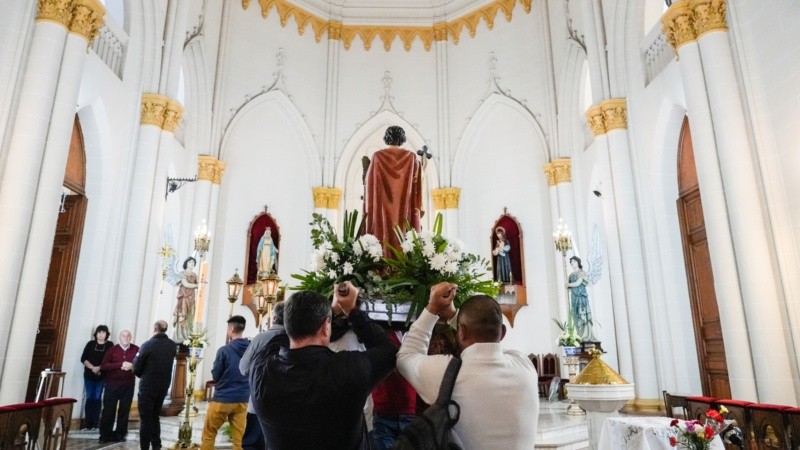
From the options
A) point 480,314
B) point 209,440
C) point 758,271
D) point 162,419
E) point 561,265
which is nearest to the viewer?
point 480,314

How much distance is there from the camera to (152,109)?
816 centimetres

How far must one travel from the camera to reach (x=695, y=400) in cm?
501

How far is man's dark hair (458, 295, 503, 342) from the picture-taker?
1.73 meters

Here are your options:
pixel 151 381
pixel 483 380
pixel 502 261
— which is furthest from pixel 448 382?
pixel 502 261

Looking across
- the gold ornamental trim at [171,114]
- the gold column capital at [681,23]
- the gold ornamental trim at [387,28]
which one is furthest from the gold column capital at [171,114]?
the gold column capital at [681,23]

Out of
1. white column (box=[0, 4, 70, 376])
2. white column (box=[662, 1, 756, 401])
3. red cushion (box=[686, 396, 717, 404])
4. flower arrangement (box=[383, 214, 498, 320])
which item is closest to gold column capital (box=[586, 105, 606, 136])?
white column (box=[662, 1, 756, 401])

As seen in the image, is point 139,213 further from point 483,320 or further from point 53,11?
point 483,320

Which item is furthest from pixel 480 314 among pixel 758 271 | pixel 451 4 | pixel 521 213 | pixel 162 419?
pixel 451 4

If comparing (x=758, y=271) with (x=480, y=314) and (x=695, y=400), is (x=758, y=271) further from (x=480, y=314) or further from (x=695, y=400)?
(x=480, y=314)

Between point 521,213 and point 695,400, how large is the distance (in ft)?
25.7

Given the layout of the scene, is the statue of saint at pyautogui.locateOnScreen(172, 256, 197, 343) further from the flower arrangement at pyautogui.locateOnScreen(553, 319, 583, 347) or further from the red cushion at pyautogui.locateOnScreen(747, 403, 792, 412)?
the red cushion at pyautogui.locateOnScreen(747, 403, 792, 412)

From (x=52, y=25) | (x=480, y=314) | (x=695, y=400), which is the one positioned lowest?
(x=695, y=400)

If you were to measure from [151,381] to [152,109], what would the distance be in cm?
477

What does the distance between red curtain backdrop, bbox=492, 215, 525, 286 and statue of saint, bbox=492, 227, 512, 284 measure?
0.16m
